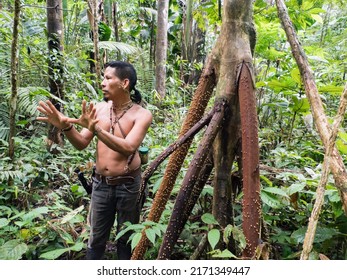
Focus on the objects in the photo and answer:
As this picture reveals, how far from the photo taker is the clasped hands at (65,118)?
2062 millimetres

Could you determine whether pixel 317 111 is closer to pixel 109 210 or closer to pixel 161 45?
pixel 109 210

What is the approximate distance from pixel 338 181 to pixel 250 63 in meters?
0.84

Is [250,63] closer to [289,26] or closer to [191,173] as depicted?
[289,26]

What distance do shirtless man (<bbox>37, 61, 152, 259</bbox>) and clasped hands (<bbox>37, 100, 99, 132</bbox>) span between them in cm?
16

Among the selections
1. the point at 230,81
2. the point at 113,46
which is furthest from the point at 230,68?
the point at 113,46

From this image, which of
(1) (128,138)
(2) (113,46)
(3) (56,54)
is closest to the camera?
(1) (128,138)

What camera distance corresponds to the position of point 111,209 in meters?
2.58

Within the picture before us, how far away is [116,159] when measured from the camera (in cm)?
246

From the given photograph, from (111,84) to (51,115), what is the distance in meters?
0.49

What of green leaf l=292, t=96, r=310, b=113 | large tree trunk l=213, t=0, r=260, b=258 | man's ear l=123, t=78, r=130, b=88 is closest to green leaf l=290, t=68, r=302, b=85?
green leaf l=292, t=96, r=310, b=113

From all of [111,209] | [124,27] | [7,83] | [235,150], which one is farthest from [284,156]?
[124,27]

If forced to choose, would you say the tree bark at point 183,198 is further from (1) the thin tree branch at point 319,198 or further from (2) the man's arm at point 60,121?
(2) the man's arm at point 60,121

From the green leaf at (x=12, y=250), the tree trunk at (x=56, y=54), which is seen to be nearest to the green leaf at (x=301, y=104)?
the green leaf at (x=12, y=250)

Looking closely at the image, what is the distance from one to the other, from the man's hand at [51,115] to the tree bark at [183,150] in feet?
2.46
